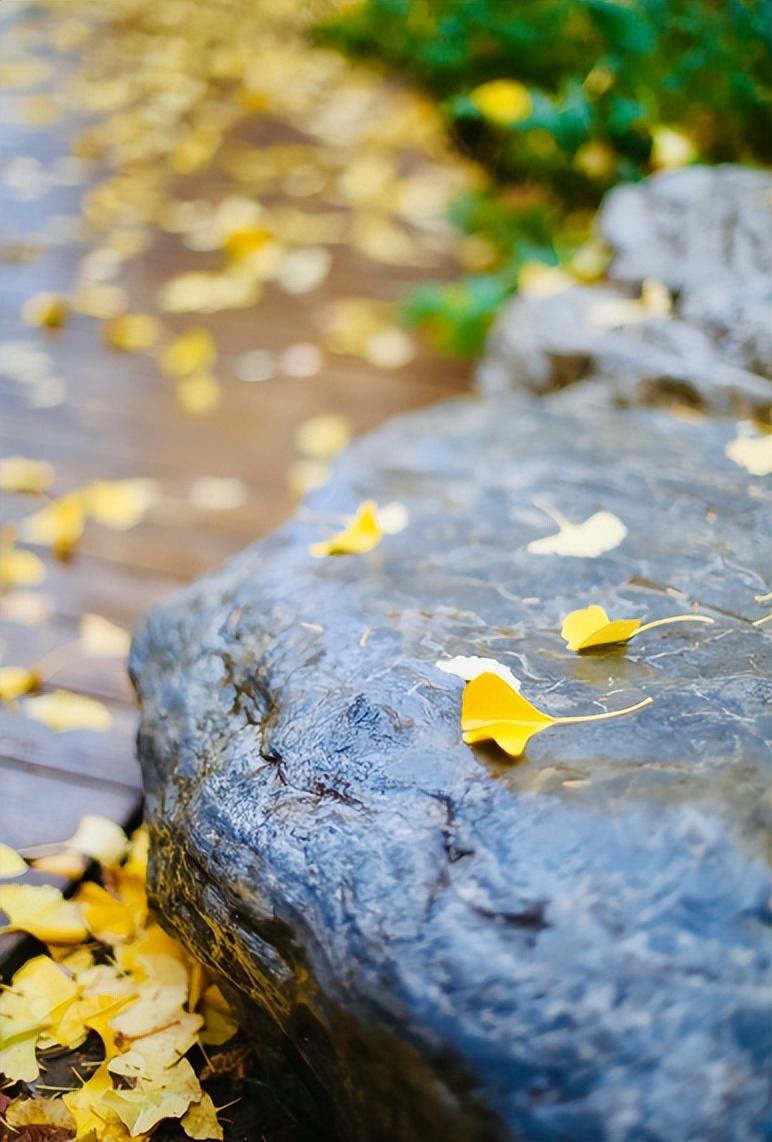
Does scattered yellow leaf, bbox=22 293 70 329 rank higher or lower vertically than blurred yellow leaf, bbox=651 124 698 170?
lower

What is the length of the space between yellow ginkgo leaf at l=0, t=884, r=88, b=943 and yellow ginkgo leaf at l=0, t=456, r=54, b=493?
1.09 metres

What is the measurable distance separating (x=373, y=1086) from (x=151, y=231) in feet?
9.16

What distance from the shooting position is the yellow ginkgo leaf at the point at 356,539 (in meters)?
1.42

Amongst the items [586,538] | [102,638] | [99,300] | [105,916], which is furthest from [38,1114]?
[99,300]

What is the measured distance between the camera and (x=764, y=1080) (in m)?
0.72

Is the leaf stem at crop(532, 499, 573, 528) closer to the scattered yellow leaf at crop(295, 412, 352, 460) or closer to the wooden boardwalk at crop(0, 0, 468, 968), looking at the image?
the wooden boardwalk at crop(0, 0, 468, 968)

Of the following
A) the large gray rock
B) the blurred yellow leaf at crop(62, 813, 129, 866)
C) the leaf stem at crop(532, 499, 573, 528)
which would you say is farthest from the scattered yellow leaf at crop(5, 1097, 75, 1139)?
the leaf stem at crop(532, 499, 573, 528)

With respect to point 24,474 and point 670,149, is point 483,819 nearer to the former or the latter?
point 24,474

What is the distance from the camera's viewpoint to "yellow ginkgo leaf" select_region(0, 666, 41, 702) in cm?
169

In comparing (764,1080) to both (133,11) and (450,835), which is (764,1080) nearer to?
(450,835)

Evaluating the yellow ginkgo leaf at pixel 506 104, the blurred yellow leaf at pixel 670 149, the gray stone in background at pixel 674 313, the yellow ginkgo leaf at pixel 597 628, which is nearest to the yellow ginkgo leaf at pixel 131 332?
the gray stone in background at pixel 674 313

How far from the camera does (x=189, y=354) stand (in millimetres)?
2602

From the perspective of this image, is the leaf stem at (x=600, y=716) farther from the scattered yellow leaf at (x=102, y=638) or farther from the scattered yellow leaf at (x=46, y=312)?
the scattered yellow leaf at (x=46, y=312)

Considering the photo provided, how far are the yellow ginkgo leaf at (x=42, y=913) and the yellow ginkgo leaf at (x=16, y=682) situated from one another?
43 centimetres
